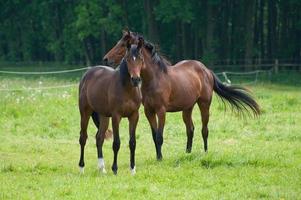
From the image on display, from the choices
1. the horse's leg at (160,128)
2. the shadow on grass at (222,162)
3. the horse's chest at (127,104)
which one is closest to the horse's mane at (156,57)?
the horse's leg at (160,128)

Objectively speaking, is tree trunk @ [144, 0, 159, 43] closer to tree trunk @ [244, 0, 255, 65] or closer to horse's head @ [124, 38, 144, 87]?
tree trunk @ [244, 0, 255, 65]

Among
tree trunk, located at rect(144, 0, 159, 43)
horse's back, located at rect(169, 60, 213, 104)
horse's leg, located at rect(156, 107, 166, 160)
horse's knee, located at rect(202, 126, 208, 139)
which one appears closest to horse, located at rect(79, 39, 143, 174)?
horse's leg, located at rect(156, 107, 166, 160)

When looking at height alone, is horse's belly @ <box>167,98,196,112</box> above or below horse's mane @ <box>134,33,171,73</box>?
below

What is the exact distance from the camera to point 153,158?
12.5 metres

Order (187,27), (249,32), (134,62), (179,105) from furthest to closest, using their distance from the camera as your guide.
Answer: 1. (187,27)
2. (249,32)
3. (179,105)
4. (134,62)

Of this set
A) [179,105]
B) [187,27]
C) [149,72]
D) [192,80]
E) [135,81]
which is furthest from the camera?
[187,27]

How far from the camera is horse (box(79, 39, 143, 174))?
10.4m

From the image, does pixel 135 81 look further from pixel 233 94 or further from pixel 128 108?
pixel 233 94

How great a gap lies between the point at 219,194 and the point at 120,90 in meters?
2.73

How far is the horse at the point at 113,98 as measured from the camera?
10352 millimetres

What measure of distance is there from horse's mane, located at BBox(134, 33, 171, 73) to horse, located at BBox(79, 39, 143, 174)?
102 centimetres

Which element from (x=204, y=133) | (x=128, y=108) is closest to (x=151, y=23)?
(x=204, y=133)

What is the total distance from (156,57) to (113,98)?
2.01 meters

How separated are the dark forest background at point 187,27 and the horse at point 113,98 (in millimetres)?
30177
